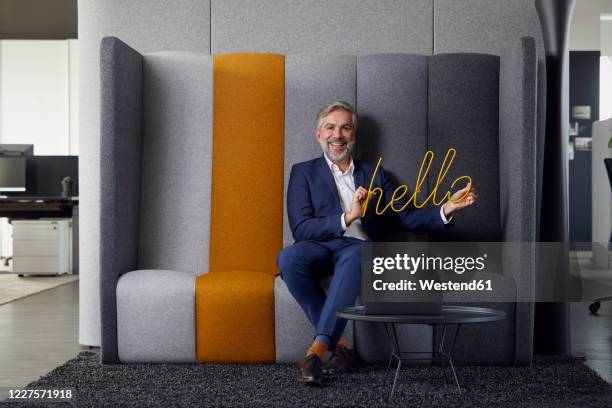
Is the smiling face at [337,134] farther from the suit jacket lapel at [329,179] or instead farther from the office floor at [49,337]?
the office floor at [49,337]

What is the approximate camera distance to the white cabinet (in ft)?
23.4

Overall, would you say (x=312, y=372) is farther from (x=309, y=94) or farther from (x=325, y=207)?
(x=309, y=94)

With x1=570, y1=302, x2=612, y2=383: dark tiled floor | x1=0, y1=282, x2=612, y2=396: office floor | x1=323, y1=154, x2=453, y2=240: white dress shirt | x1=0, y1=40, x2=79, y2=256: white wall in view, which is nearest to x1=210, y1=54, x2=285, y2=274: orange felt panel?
x1=323, y1=154, x2=453, y2=240: white dress shirt

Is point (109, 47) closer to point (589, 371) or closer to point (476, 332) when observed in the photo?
point (476, 332)

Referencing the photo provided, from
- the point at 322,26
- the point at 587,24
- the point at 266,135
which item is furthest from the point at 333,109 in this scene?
the point at 587,24

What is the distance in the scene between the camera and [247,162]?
3.40 m

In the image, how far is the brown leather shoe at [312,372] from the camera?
2607mm

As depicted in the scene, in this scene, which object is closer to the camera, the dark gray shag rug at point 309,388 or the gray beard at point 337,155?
the dark gray shag rug at point 309,388

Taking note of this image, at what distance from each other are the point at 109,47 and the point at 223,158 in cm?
72

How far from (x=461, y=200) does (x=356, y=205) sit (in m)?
0.41

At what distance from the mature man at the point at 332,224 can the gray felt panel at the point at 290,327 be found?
0.27 ft

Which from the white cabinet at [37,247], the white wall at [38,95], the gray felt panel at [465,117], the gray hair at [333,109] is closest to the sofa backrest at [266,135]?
the gray felt panel at [465,117]

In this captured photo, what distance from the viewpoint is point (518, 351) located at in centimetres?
298

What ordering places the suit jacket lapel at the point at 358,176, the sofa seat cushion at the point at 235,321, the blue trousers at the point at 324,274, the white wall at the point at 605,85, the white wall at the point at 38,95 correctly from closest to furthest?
the blue trousers at the point at 324,274 < the sofa seat cushion at the point at 235,321 < the suit jacket lapel at the point at 358,176 < the white wall at the point at 38,95 < the white wall at the point at 605,85
